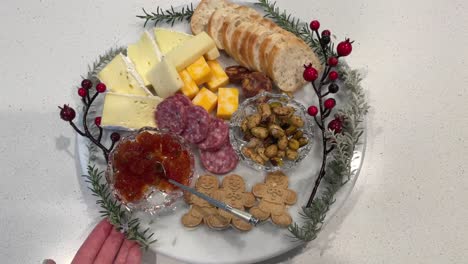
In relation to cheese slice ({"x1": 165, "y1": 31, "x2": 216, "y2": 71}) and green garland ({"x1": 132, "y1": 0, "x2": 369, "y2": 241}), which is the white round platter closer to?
green garland ({"x1": 132, "y1": 0, "x2": 369, "y2": 241})

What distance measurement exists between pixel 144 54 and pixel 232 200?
613mm

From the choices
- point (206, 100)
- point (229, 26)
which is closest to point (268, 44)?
point (229, 26)

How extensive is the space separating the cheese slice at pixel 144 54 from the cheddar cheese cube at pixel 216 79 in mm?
192

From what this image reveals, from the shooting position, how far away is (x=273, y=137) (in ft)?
4.38

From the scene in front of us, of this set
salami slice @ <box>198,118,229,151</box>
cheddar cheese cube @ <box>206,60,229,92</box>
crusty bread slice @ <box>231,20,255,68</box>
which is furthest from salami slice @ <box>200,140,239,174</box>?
crusty bread slice @ <box>231,20,255,68</box>

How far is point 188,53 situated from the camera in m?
1.47

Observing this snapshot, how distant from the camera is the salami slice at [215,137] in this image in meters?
1.39

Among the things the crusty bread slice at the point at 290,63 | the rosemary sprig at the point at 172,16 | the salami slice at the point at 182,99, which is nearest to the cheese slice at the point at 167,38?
the rosemary sprig at the point at 172,16

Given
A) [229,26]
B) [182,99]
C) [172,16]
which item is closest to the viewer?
[182,99]

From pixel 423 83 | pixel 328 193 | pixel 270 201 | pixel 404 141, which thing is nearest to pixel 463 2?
pixel 423 83

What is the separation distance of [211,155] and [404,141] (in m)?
0.67

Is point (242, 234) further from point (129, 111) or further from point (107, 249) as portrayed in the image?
point (129, 111)

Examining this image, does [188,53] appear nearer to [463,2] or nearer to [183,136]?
[183,136]

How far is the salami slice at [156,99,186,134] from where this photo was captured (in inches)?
55.0
